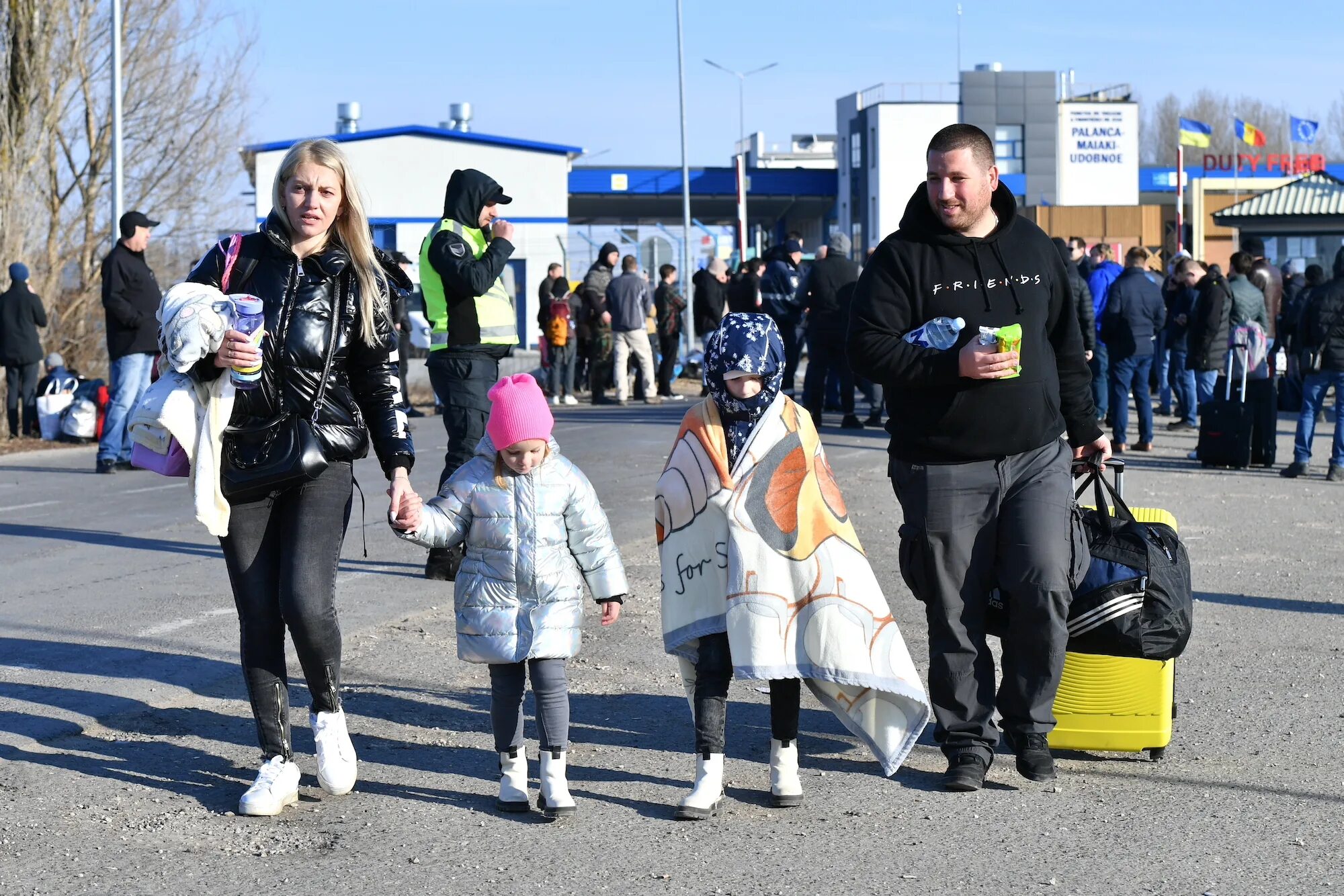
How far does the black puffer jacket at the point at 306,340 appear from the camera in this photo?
472 cm

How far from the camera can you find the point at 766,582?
471 centimetres

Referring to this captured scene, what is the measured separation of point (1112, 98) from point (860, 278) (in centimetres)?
7951

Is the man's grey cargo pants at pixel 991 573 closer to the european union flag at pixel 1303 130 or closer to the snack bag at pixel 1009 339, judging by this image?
the snack bag at pixel 1009 339

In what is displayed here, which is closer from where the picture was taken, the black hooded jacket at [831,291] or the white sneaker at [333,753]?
the white sneaker at [333,753]

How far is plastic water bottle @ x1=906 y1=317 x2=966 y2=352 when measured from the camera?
4.89 meters

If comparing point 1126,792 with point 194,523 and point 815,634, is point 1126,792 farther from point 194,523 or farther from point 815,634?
point 194,523

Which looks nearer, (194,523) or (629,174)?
(194,523)

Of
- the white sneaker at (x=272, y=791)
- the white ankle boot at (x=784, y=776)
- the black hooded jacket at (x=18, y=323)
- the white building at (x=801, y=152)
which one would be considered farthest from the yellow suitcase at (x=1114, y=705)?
the white building at (x=801, y=152)

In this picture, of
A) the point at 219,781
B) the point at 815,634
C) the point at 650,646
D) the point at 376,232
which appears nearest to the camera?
the point at 815,634

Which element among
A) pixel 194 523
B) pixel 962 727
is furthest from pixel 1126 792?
pixel 194 523

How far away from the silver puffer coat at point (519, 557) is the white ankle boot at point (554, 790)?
0.30 metres

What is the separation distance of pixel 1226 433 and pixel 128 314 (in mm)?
9473

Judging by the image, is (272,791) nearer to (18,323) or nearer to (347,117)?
(18,323)

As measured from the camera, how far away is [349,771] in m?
4.87
